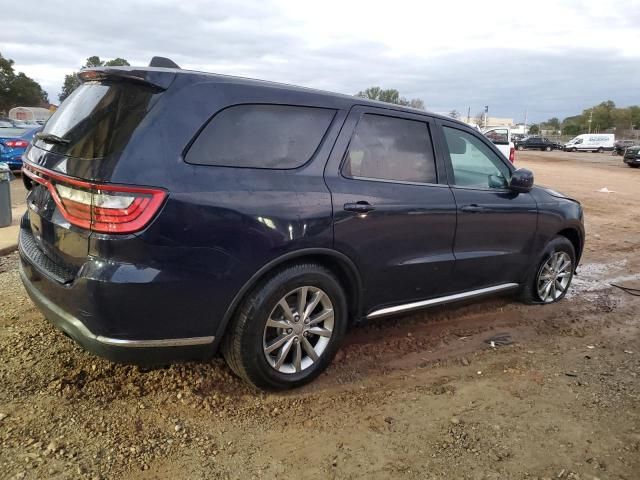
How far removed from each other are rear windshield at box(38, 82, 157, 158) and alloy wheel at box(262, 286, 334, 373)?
1.24 meters

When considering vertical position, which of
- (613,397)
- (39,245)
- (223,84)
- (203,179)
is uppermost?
(223,84)

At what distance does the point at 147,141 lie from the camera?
2.57m

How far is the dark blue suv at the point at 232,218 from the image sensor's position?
254 centimetres

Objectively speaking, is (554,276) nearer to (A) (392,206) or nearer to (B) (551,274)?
(B) (551,274)

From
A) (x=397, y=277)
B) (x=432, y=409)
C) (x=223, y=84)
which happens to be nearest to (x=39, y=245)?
(x=223, y=84)

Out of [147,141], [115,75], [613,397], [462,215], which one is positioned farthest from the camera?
[462,215]

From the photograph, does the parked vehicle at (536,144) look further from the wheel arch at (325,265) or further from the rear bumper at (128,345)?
the rear bumper at (128,345)

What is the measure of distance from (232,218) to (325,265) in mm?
778

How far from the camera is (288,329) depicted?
3.13 metres

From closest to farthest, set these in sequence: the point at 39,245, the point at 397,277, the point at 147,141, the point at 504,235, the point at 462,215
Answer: the point at 147,141, the point at 39,245, the point at 397,277, the point at 462,215, the point at 504,235

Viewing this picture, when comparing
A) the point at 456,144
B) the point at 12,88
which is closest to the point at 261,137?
the point at 456,144

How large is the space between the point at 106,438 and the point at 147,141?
1.52 meters

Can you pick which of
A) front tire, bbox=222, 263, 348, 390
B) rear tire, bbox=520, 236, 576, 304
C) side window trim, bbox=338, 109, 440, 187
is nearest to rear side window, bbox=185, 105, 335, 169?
side window trim, bbox=338, 109, 440, 187

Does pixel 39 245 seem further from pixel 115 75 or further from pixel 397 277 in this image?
pixel 397 277
